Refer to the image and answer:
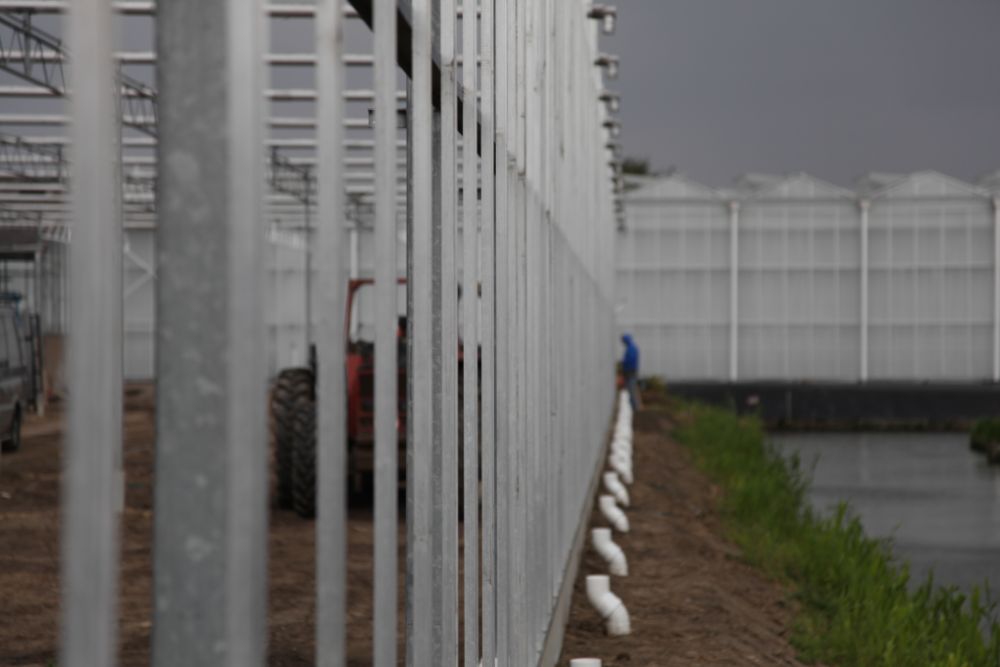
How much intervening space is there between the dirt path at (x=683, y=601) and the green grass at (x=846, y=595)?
186 mm

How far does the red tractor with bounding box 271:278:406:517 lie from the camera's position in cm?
1432

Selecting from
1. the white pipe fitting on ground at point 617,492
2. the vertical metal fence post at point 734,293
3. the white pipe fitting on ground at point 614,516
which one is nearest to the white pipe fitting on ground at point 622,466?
the white pipe fitting on ground at point 617,492

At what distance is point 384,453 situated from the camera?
299 centimetres

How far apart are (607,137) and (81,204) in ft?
68.5

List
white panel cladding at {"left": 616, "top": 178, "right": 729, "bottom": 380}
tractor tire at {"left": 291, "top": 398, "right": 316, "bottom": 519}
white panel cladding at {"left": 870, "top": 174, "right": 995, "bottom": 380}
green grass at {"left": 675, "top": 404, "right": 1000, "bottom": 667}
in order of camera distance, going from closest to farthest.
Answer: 1. green grass at {"left": 675, "top": 404, "right": 1000, "bottom": 667}
2. tractor tire at {"left": 291, "top": 398, "right": 316, "bottom": 519}
3. white panel cladding at {"left": 870, "top": 174, "right": 995, "bottom": 380}
4. white panel cladding at {"left": 616, "top": 178, "right": 729, "bottom": 380}

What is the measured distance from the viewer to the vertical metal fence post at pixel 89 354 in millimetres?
1650

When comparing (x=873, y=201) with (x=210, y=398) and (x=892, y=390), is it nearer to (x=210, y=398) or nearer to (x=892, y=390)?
(x=892, y=390)

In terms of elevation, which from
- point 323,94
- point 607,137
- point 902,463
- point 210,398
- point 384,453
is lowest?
point 902,463

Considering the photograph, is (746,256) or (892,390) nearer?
(892,390)

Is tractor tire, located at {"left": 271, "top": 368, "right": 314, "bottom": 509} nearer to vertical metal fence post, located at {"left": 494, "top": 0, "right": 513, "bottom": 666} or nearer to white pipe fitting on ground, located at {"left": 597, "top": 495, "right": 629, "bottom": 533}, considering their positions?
white pipe fitting on ground, located at {"left": 597, "top": 495, "right": 629, "bottom": 533}

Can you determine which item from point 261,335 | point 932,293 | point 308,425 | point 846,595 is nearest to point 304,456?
point 308,425

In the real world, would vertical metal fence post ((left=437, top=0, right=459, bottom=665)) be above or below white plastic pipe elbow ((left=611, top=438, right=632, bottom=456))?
above

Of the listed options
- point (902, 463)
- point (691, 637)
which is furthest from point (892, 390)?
point (691, 637)

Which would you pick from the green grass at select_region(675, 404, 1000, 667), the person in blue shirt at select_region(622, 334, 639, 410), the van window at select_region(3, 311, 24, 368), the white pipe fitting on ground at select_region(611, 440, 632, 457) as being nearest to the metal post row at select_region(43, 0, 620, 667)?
the green grass at select_region(675, 404, 1000, 667)
